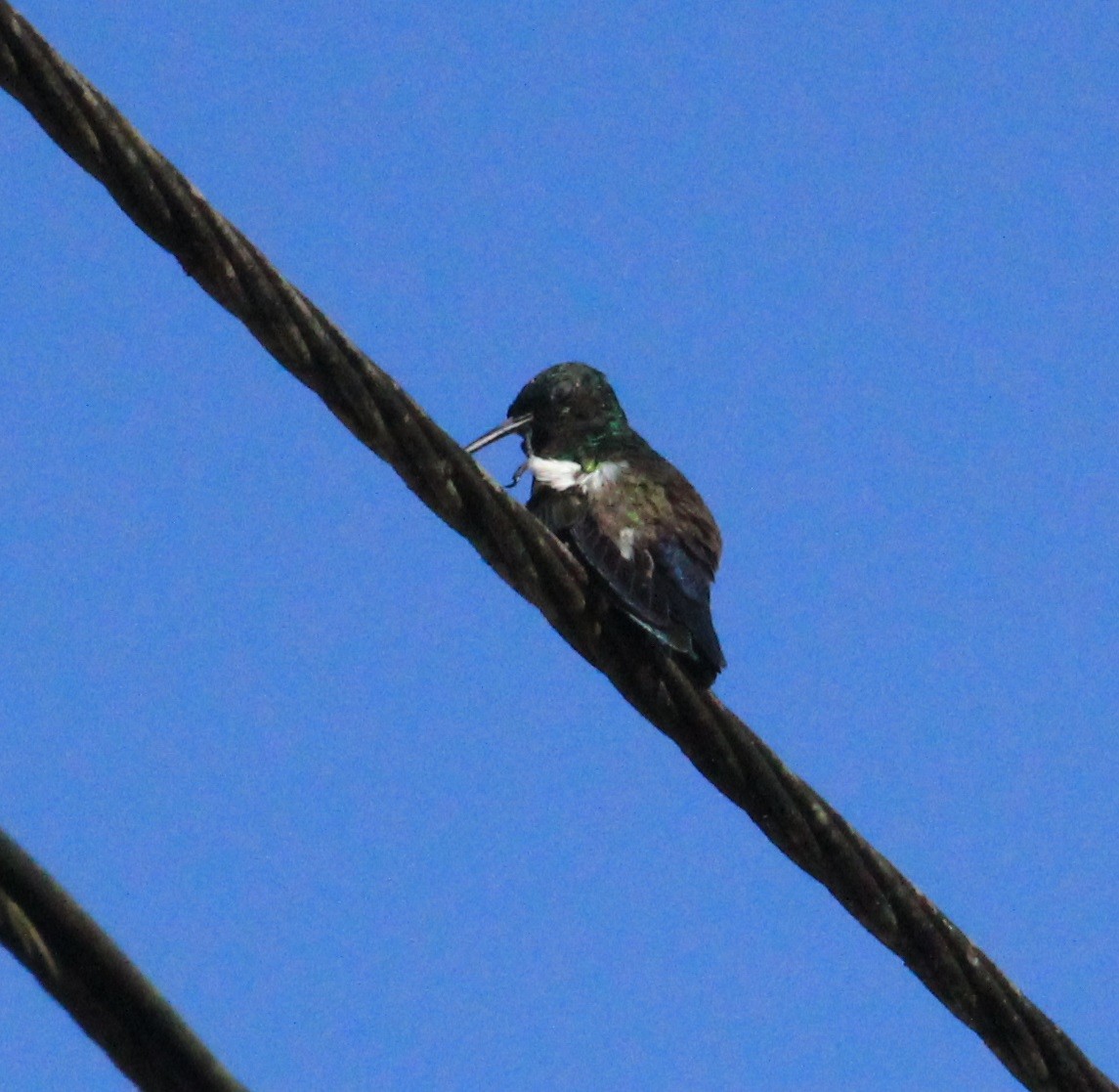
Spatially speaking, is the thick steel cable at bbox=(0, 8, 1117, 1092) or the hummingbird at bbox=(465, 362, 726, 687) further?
the hummingbird at bbox=(465, 362, 726, 687)

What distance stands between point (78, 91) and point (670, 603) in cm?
213

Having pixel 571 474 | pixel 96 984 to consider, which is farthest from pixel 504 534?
pixel 571 474

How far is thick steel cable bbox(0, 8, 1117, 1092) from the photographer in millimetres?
3479

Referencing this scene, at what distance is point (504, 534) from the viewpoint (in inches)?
154

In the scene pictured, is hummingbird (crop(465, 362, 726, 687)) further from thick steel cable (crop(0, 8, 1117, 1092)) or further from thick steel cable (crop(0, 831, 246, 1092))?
thick steel cable (crop(0, 831, 246, 1092))

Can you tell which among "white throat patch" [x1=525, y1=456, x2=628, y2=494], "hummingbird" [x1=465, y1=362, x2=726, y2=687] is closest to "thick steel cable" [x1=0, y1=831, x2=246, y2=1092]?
"hummingbird" [x1=465, y1=362, x2=726, y2=687]

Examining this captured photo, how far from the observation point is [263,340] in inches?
144

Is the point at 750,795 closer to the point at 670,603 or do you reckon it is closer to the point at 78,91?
the point at 670,603

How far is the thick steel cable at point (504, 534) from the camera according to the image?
3.48m

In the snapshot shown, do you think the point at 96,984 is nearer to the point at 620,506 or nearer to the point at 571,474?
the point at 620,506

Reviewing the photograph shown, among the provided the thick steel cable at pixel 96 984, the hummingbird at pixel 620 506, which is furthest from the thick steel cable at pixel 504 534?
the thick steel cable at pixel 96 984

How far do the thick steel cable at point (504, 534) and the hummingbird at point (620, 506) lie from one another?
71cm

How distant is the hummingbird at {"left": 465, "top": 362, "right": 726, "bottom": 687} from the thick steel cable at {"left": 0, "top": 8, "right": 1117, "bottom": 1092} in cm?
71

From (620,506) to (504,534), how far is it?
6.46ft
